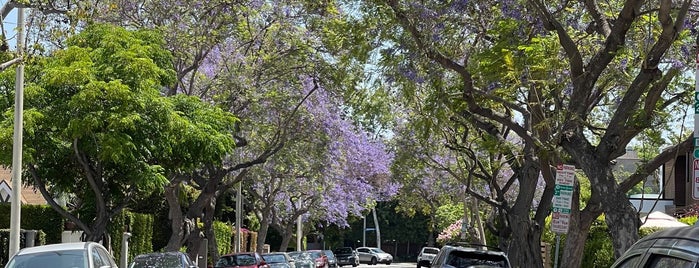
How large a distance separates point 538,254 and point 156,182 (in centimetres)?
876

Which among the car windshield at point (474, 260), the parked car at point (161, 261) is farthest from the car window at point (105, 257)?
the car windshield at point (474, 260)

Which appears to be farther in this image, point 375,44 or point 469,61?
point 469,61

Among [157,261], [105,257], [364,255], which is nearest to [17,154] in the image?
[105,257]

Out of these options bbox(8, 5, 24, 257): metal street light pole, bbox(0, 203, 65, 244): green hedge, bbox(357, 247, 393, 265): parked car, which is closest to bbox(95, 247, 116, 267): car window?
bbox(8, 5, 24, 257): metal street light pole

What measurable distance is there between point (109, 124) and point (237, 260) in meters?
9.29

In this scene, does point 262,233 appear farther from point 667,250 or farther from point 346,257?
point 667,250

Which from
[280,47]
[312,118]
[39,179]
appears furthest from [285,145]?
[39,179]

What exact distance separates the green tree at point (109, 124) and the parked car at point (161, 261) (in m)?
1.56

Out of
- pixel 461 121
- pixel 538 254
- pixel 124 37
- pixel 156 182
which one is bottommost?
pixel 538 254

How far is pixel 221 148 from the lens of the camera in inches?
922

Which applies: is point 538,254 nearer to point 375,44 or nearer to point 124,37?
point 375,44

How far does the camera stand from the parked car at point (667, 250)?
4.50 meters

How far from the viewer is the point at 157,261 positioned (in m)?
21.6

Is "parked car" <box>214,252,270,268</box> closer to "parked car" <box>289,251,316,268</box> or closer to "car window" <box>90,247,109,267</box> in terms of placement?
"parked car" <box>289,251,316,268</box>
